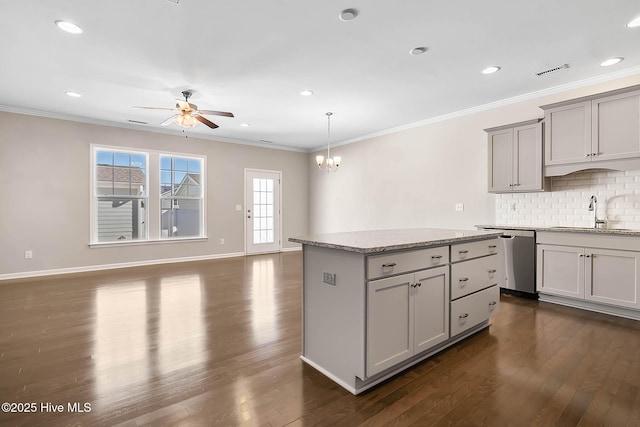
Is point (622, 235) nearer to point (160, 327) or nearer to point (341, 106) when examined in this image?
point (341, 106)

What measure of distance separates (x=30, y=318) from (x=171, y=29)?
129 inches

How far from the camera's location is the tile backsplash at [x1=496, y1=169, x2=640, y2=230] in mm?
3523

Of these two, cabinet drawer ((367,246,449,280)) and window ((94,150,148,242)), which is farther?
window ((94,150,148,242))

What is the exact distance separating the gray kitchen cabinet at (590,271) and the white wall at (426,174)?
917 mm

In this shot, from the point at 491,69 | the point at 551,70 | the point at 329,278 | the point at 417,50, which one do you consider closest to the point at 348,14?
the point at 417,50

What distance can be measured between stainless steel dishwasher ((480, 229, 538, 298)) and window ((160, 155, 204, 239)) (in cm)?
590

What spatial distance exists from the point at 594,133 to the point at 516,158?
0.82 meters

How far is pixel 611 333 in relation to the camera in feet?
9.14

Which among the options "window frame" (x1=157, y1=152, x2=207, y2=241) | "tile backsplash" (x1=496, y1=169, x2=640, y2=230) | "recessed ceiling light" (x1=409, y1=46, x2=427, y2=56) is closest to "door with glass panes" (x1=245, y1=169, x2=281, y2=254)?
"window frame" (x1=157, y1=152, x2=207, y2=241)

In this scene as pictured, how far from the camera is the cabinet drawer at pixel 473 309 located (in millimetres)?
2469

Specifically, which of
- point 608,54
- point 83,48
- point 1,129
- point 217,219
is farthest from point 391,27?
point 1,129

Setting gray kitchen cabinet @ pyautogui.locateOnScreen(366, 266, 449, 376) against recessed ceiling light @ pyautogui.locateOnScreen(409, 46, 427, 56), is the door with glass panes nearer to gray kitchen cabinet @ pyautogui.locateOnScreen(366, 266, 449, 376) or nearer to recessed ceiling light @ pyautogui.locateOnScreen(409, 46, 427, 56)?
recessed ceiling light @ pyautogui.locateOnScreen(409, 46, 427, 56)

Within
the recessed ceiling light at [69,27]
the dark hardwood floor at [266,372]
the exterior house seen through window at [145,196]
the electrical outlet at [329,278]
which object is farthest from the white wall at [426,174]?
the recessed ceiling light at [69,27]

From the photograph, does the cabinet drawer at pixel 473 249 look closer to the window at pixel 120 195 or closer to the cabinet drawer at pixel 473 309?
the cabinet drawer at pixel 473 309
